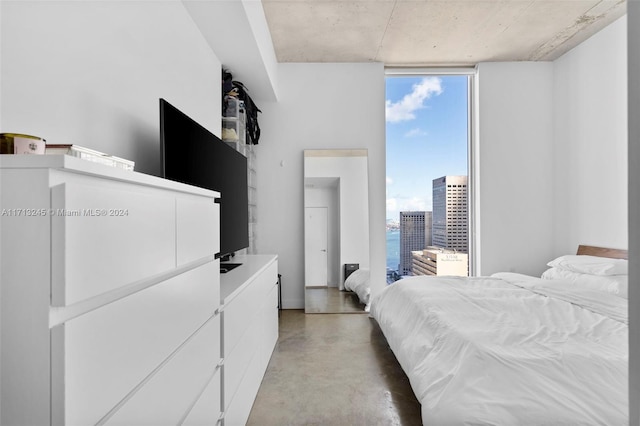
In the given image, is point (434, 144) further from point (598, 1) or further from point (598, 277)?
point (598, 277)

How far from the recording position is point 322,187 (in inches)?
164

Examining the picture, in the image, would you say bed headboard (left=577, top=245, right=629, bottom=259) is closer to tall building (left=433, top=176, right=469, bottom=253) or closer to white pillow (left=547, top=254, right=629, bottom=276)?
white pillow (left=547, top=254, right=629, bottom=276)

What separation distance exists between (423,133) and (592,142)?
1.80 meters

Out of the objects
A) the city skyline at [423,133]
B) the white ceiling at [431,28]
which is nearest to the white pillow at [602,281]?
the city skyline at [423,133]

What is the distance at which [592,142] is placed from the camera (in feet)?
12.0

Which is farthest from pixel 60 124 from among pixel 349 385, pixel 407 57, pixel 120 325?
pixel 407 57

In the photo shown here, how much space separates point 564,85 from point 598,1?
45.2 inches

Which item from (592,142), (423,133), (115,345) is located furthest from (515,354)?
(423,133)

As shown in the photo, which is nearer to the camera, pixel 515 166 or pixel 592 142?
pixel 592 142

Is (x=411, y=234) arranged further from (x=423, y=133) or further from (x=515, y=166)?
(x=515, y=166)

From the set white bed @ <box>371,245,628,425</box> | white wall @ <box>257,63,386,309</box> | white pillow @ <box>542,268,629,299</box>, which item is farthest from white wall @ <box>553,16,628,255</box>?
white wall @ <box>257,63,386,309</box>

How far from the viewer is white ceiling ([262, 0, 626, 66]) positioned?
10.2ft

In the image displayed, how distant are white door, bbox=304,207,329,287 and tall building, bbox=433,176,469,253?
1.54 meters

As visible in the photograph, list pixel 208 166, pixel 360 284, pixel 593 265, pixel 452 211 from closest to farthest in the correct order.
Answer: pixel 208 166, pixel 593 265, pixel 360 284, pixel 452 211
